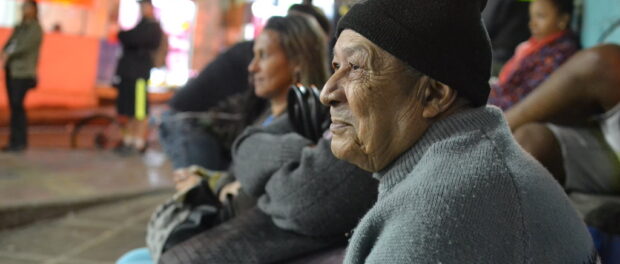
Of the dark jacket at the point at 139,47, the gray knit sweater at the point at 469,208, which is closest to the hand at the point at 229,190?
the gray knit sweater at the point at 469,208

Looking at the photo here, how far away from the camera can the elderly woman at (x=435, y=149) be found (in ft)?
3.29

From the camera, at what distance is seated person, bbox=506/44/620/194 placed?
2.23 metres

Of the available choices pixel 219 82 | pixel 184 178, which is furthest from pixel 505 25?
pixel 184 178

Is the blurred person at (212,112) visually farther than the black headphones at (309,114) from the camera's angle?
Yes

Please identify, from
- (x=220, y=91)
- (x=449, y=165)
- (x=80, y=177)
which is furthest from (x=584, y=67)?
(x=80, y=177)

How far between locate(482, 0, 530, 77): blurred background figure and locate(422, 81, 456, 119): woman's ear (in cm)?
313

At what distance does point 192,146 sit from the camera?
3.27 meters

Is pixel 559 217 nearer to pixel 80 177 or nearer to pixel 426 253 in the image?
pixel 426 253

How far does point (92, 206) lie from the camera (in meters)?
5.53

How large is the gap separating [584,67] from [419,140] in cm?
137

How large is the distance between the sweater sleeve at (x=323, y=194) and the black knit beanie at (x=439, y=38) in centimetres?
63

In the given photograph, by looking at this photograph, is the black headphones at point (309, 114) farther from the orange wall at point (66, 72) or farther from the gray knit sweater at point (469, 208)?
the orange wall at point (66, 72)

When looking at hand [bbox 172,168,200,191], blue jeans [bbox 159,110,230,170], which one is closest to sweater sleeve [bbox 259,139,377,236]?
hand [bbox 172,168,200,191]

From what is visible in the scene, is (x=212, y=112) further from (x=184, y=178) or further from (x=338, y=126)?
(x=338, y=126)
